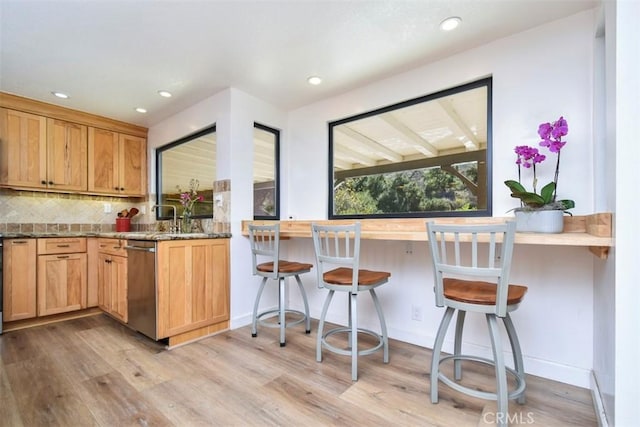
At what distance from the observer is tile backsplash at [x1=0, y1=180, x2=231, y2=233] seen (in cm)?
288

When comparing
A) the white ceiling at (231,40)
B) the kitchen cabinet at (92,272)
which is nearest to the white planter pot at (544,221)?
the white ceiling at (231,40)

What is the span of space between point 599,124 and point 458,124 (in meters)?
0.84

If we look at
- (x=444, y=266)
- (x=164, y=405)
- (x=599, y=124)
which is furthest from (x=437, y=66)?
(x=164, y=405)

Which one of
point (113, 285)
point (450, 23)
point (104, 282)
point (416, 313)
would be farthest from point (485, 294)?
point (104, 282)

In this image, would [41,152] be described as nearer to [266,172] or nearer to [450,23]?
[266,172]

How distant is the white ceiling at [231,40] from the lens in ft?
5.57

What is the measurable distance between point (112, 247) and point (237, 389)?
2.11 metres

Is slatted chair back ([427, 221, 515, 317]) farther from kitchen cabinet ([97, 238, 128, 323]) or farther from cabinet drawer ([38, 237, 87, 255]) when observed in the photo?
cabinet drawer ([38, 237, 87, 255])

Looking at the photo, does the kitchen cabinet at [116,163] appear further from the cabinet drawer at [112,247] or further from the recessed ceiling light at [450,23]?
the recessed ceiling light at [450,23]

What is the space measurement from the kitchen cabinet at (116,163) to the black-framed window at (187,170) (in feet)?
0.76

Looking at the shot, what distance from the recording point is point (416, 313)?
2320 millimetres

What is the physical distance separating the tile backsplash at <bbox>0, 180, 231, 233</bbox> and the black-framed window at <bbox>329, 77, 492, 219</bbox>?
118 cm

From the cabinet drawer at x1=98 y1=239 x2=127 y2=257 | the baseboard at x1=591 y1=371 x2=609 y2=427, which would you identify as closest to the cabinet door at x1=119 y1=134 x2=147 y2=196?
the cabinet drawer at x1=98 y1=239 x2=127 y2=257
